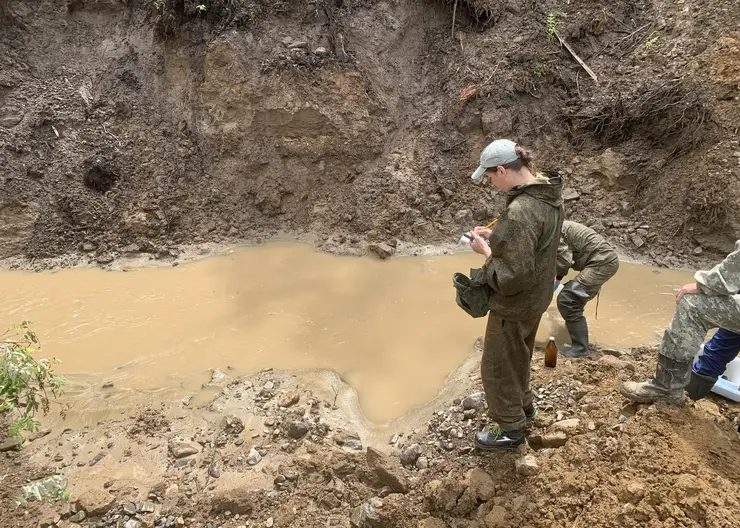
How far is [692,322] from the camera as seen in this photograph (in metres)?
2.51

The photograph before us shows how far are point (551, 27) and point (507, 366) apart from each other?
6846 mm

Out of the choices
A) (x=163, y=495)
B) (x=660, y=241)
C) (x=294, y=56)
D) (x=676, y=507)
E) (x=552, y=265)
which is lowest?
(x=163, y=495)

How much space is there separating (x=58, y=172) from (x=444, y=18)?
658 cm

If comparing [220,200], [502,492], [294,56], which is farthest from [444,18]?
[502,492]

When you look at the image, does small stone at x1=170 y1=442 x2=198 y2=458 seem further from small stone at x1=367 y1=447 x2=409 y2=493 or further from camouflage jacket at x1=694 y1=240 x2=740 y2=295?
camouflage jacket at x1=694 y1=240 x2=740 y2=295

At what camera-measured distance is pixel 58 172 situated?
6.99 metres

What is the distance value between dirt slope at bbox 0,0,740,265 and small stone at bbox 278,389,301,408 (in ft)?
10.0

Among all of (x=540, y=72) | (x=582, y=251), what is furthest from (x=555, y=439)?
(x=540, y=72)

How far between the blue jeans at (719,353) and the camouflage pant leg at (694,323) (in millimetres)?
344

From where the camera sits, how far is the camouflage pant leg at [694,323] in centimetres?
243

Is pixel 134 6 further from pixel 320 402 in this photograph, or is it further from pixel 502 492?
pixel 502 492

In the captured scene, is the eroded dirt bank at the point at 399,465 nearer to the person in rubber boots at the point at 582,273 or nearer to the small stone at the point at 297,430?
the small stone at the point at 297,430

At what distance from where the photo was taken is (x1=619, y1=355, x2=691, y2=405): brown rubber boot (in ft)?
8.47

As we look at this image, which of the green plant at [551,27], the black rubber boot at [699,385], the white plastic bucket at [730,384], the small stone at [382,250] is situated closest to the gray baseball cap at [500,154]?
the black rubber boot at [699,385]
